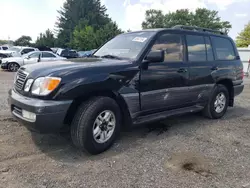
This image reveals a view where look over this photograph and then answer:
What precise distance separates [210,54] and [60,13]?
65290 millimetres

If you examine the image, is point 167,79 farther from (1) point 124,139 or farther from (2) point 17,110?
(2) point 17,110

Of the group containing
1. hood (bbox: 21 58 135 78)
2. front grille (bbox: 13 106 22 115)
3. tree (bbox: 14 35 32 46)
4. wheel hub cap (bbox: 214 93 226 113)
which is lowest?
wheel hub cap (bbox: 214 93 226 113)

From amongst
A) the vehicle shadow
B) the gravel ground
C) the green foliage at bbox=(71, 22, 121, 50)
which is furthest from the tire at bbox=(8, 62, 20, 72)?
the green foliage at bbox=(71, 22, 121, 50)

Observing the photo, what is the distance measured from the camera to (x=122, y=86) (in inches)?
146

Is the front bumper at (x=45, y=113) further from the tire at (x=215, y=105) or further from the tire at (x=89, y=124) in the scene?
the tire at (x=215, y=105)

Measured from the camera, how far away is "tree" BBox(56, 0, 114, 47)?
192 ft

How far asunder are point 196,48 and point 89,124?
2844mm

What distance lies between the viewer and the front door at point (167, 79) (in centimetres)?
402

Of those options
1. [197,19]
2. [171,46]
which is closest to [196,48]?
[171,46]

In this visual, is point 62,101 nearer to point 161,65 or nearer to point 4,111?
point 161,65

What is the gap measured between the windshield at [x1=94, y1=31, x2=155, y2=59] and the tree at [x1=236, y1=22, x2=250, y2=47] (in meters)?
39.5

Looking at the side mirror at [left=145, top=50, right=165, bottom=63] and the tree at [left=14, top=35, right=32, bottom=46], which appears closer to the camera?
the side mirror at [left=145, top=50, right=165, bottom=63]

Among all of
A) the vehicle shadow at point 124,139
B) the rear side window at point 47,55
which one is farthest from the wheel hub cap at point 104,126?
the rear side window at point 47,55

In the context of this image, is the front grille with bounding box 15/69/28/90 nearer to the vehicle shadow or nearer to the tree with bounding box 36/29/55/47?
the vehicle shadow
